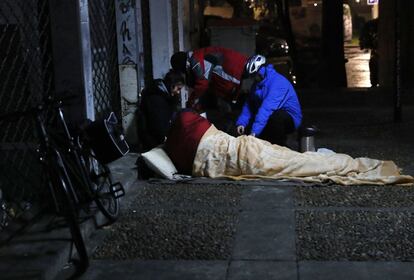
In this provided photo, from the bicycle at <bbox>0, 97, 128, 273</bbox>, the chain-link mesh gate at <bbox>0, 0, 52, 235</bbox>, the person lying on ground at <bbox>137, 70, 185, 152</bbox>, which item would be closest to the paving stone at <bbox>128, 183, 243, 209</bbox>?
the bicycle at <bbox>0, 97, 128, 273</bbox>

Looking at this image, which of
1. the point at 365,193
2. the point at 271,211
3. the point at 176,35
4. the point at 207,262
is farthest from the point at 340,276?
the point at 176,35

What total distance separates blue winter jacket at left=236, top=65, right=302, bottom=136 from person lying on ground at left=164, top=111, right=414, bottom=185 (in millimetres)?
588

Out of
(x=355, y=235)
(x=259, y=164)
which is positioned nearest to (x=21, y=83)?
(x=259, y=164)

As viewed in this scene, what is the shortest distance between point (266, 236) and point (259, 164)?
158 centimetres

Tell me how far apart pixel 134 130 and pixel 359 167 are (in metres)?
2.71

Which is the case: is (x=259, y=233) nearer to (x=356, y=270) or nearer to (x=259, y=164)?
(x=356, y=270)

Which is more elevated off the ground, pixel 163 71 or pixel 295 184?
pixel 163 71

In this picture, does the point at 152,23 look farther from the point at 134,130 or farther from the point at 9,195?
the point at 9,195

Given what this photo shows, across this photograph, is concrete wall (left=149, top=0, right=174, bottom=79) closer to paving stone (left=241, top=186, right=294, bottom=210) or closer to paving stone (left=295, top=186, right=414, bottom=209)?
paving stone (left=241, top=186, right=294, bottom=210)

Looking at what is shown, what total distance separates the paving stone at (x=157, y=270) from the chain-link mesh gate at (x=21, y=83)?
1149 millimetres

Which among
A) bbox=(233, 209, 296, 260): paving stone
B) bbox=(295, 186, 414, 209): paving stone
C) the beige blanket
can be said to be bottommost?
bbox=(233, 209, 296, 260): paving stone

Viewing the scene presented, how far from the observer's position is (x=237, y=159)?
6867mm

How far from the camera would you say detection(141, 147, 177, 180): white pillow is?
7000 millimetres

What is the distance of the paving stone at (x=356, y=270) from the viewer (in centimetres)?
452
